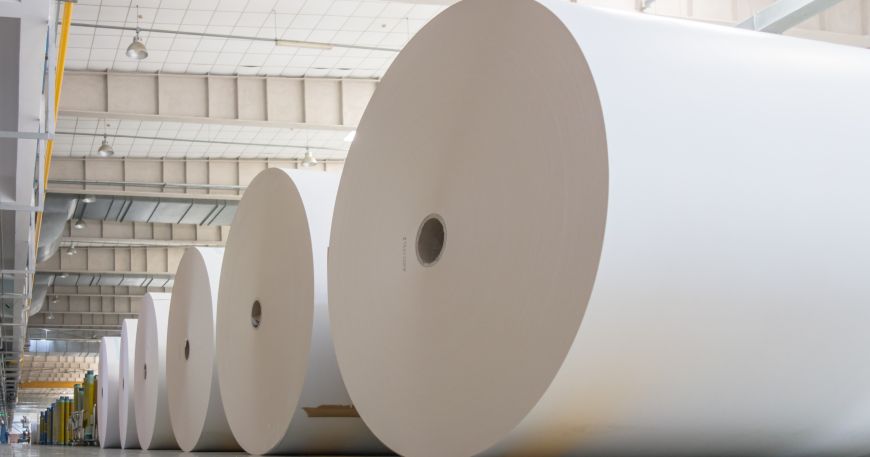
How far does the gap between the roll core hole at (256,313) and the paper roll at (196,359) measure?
1224 mm

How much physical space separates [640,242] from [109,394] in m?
14.0

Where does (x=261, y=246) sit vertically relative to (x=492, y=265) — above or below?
above

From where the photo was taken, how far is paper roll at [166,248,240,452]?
811 cm

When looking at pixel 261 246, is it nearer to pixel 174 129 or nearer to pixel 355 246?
pixel 355 246

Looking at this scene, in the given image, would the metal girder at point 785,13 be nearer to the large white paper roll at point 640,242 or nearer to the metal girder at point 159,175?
the large white paper roll at point 640,242

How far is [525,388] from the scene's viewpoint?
3580 millimetres

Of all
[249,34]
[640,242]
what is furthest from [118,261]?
[640,242]

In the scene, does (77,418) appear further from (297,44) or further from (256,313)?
(256,313)

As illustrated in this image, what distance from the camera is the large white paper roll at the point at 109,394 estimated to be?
15.4 metres

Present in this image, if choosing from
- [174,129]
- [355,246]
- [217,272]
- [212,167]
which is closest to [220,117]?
[174,129]

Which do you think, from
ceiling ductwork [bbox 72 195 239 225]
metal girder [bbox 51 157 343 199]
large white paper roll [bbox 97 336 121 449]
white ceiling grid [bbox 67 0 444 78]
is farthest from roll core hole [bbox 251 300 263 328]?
ceiling ductwork [bbox 72 195 239 225]

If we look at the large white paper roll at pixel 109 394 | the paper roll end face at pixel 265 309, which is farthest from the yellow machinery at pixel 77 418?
the paper roll end face at pixel 265 309

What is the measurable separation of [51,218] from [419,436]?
66.5 ft

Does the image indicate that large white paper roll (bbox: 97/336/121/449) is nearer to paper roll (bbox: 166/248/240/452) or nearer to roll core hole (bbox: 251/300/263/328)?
paper roll (bbox: 166/248/240/452)
